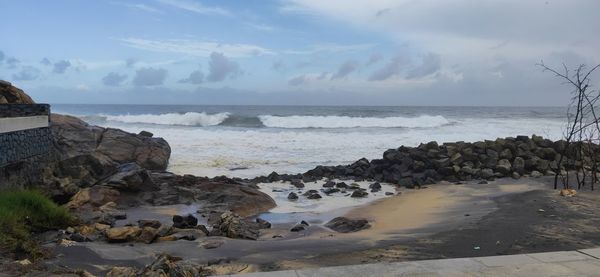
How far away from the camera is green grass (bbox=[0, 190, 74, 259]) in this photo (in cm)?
607

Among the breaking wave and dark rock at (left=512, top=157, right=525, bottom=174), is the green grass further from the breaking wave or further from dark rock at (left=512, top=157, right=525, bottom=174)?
the breaking wave

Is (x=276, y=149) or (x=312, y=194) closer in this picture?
(x=312, y=194)

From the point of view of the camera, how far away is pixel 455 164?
54.4 ft

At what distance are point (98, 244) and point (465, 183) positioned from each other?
10989 millimetres

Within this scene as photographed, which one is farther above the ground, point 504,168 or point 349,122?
point 349,122

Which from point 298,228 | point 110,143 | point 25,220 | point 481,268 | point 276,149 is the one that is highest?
point 481,268

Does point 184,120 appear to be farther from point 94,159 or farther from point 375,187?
point 375,187

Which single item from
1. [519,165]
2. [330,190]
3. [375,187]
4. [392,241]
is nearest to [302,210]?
[330,190]

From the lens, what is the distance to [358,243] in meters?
7.40

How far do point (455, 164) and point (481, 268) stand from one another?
1196 cm

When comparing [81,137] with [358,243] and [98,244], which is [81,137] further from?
[358,243]

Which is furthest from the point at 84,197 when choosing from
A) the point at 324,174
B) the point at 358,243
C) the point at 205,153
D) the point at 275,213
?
the point at 205,153

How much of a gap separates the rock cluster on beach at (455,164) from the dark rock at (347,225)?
5.57 meters

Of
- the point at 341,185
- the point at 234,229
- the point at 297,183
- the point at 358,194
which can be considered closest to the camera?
the point at 234,229
